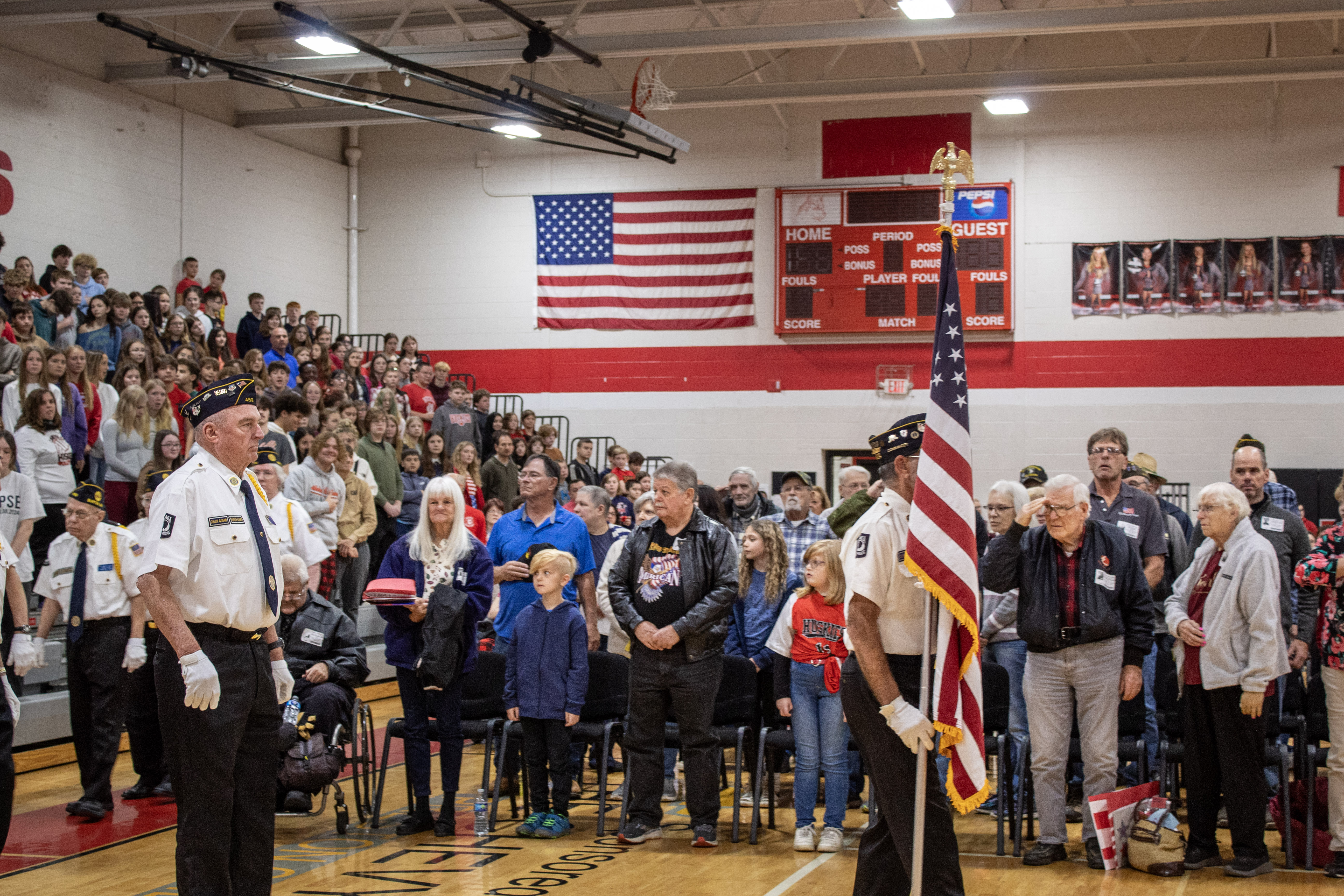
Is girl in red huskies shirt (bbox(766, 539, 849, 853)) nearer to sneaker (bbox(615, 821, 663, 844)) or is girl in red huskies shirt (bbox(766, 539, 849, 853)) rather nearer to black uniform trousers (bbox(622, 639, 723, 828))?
black uniform trousers (bbox(622, 639, 723, 828))

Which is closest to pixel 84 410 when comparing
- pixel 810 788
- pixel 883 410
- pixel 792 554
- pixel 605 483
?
pixel 605 483

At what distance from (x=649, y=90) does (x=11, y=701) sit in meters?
10.0

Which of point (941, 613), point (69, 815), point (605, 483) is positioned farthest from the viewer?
point (605, 483)

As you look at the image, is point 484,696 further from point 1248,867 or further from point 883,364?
point 883,364

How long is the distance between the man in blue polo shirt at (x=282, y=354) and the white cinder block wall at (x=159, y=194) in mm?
1899

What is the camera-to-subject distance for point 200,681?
3824 millimetres

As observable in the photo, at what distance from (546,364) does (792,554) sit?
10.3 metres

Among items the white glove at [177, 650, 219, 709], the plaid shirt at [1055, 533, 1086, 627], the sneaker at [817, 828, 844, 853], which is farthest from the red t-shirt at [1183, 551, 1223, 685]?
the white glove at [177, 650, 219, 709]

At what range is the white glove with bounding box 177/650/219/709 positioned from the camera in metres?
3.81

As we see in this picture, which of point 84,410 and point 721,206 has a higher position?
point 721,206

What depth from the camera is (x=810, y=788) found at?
6.01 m

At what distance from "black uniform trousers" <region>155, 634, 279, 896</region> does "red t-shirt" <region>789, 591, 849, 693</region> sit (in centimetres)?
273

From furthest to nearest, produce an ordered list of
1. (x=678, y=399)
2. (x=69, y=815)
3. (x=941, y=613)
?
(x=678, y=399), (x=69, y=815), (x=941, y=613)

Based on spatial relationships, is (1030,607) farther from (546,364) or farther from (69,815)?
(546,364)
